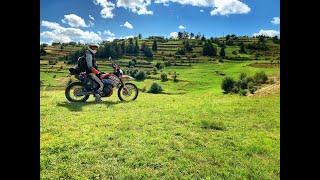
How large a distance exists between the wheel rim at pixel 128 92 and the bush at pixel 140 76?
30 centimetres

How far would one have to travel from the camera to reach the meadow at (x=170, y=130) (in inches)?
162

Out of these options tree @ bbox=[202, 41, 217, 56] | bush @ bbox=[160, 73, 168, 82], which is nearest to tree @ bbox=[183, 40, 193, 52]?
tree @ bbox=[202, 41, 217, 56]

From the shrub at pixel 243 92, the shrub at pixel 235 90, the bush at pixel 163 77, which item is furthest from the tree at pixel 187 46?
the shrub at pixel 243 92

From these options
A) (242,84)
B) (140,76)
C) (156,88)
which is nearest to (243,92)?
(242,84)

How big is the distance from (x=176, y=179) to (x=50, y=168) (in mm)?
1366

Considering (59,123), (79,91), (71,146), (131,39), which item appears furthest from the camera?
(131,39)

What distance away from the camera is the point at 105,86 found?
6.86 meters

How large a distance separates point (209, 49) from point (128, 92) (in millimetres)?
2210

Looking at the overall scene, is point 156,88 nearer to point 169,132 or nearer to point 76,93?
point 76,93

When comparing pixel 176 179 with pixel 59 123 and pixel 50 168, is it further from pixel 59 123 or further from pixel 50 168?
pixel 59 123

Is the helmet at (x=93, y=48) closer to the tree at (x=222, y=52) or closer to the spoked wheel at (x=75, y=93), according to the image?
the spoked wheel at (x=75, y=93)
